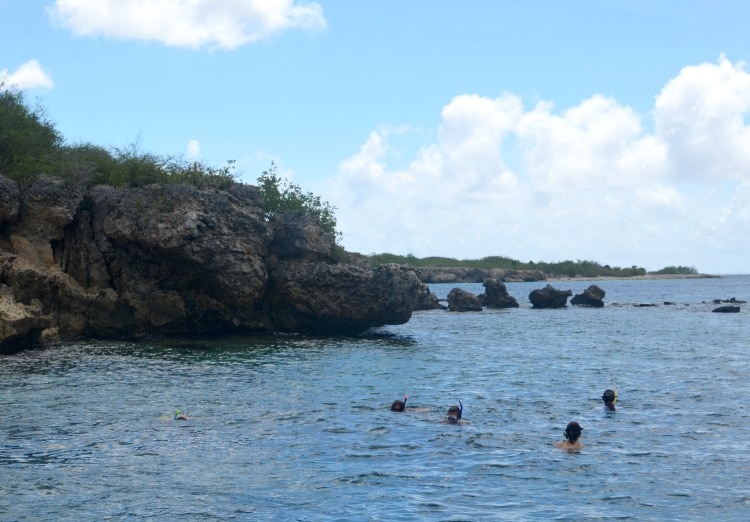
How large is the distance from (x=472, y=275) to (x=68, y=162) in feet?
464

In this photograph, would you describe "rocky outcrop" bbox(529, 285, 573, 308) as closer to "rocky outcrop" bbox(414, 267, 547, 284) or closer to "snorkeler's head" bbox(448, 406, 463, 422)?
"snorkeler's head" bbox(448, 406, 463, 422)

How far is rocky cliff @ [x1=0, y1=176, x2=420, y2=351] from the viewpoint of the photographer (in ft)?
126

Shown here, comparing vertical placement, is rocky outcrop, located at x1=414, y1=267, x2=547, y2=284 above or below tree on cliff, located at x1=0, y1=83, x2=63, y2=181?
below

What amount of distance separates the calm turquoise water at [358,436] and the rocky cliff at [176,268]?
2976 mm

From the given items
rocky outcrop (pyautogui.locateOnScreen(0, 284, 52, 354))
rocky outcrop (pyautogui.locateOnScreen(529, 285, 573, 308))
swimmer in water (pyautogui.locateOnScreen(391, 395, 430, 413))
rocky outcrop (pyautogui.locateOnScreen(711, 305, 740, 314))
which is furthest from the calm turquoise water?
rocky outcrop (pyautogui.locateOnScreen(529, 285, 573, 308))

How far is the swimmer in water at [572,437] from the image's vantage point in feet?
63.0

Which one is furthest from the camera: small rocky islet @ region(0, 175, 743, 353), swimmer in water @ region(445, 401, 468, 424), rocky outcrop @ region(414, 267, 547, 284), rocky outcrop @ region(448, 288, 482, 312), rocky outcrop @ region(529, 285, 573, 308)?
rocky outcrop @ region(414, 267, 547, 284)

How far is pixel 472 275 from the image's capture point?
178m

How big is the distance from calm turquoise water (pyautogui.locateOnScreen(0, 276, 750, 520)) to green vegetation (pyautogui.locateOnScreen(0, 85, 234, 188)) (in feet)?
33.9

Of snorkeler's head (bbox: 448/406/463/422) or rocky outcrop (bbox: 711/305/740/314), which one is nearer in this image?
snorkeler's head (bbox: 448/406/463/422)

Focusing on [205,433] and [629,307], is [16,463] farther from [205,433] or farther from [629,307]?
[629,307]

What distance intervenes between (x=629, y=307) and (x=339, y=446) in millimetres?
73109

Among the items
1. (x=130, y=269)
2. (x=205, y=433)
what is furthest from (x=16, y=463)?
(x=130, y=269)

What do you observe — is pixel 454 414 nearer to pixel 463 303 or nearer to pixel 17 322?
pixel 17 322
